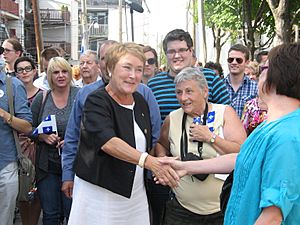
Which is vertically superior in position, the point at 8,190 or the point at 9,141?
the point at 9,141

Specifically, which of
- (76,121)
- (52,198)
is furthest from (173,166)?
(52,198)

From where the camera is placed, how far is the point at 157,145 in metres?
3.67

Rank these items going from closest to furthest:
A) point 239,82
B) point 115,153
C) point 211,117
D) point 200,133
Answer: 1. point 115,153
2. point 200,133
3. point 211,117
4. point 239,82

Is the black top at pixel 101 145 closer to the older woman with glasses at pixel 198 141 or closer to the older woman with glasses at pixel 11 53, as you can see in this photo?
the older woman with glasses at pixel 198 141

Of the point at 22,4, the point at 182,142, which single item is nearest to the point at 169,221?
the point at 182,142

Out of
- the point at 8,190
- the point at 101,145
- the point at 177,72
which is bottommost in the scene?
the point at 8,190

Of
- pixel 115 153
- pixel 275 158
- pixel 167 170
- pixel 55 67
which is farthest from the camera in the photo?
pixel 55 67

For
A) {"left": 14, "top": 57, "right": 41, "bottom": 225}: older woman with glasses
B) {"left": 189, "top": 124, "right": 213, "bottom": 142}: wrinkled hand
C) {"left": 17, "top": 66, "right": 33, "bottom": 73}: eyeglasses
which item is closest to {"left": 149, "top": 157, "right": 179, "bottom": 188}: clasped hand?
{"left": 189, "top": 124, "right": 213, "bottom": 142}: wrinkled hand

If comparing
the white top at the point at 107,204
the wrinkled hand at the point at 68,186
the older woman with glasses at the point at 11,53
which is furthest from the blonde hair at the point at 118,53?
the older woman with glasses at the point at 11,53

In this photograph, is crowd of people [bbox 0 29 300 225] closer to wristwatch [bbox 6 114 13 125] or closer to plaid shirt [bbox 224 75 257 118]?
wristwatch [bbox 6 114 13 125]

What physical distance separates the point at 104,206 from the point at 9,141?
149 centimetres

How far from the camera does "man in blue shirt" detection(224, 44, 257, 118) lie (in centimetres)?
605

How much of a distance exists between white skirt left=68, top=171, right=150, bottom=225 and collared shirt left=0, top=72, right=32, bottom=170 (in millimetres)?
1181

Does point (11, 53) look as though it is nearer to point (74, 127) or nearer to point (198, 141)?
point (74, 127)
